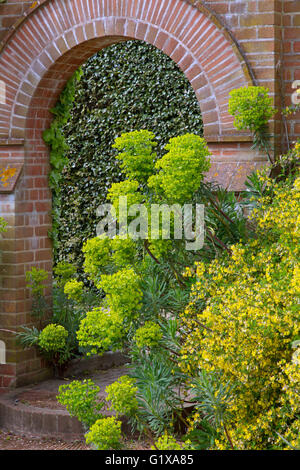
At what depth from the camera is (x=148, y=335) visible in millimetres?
4145

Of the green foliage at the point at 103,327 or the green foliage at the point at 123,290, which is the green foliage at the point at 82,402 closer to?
the green foliage at the point at 103,327

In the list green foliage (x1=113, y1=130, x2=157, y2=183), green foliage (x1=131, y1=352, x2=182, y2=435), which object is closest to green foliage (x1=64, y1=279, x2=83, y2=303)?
green foliage (x1=131, y1=352, x2=182, y2=435)

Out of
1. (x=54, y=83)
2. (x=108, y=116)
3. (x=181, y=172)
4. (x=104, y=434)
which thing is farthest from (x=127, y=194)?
(x=108, y=116)

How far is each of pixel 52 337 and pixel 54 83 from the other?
2119 mm

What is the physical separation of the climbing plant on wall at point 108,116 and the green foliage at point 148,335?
4.36 metres

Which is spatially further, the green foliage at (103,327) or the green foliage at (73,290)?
the green foliage at (73,290)

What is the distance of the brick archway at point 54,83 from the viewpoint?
5.16m

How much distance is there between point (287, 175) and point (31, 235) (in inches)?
90.4

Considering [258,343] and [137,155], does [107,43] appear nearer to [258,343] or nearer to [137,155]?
[137,155]

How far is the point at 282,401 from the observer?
3.55 metres

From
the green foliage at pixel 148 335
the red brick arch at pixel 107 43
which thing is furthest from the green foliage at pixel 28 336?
the green foliage at pixel 148 335

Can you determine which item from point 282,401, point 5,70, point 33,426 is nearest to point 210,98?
point 5,70

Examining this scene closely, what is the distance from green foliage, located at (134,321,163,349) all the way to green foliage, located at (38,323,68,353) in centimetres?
201

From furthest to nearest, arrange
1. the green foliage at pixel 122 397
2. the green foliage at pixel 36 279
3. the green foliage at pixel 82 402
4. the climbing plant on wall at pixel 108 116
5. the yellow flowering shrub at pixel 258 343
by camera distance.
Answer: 1. the climbing plant on wall at pixel 108 116
2. the green foliage at pixel 36 279
3. the green foliage at pixel 82 402
4. the green foliage at pixel 122 397
5. the yellow flowering shrub at pixel 258 343
